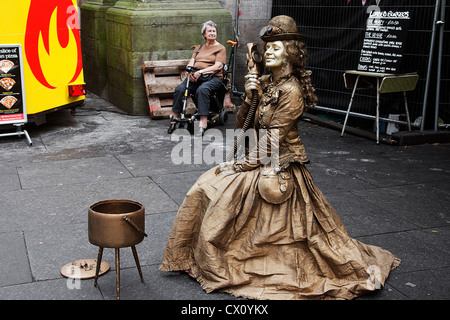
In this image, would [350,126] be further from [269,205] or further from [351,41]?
[269,205]

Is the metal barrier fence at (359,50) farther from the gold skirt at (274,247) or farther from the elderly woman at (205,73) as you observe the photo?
the gold skirt at (274,247)

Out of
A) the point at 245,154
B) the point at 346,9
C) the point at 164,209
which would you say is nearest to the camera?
the point at 245,154

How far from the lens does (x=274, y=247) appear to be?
4.01 m

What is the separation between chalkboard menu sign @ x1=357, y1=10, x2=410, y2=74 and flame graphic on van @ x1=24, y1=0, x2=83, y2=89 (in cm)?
454

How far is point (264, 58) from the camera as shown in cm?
407

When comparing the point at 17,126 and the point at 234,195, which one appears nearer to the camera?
the point at 234,195

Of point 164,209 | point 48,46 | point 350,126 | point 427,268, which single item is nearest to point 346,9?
point 350,126

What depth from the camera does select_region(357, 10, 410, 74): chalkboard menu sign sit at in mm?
8250

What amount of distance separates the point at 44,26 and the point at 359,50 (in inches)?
192

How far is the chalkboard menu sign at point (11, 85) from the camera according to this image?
8031 millimetres

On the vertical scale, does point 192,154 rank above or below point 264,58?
below

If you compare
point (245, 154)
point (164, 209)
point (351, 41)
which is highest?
point (351, 41)

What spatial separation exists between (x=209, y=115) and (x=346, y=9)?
9.20 feet

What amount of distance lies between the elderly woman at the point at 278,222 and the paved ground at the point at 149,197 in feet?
0.67
